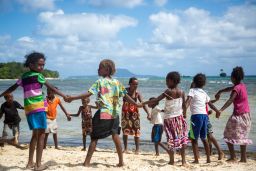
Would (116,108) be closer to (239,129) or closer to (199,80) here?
(199,80)

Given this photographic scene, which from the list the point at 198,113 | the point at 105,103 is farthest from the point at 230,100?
the point at 105,103

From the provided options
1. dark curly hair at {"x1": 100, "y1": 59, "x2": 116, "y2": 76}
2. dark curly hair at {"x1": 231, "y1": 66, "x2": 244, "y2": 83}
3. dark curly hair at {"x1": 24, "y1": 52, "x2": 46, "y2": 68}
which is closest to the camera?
dark curly hair at {"x1": 24, "y1": 52, "x2": 46, "y2": 68}

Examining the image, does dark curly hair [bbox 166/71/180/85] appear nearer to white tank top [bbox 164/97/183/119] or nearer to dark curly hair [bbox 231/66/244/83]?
white tank top [bbox 164/97/183/119]

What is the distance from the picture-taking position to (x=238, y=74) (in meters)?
6.85

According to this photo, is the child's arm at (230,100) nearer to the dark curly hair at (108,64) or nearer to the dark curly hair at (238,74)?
the dark curly hair at (238,74)

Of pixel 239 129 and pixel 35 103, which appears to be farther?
pixel 239 129

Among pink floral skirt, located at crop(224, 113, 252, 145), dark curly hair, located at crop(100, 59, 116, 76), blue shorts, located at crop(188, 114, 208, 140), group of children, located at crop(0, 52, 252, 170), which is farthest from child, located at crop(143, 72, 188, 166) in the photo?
pink floral skirt, located at crop(224, 113, 252, 145)

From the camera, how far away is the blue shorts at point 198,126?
6.61 meters

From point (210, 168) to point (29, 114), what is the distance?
11.8ft

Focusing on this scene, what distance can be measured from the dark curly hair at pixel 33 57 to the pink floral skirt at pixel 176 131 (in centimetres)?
270

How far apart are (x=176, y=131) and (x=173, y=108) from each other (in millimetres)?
458

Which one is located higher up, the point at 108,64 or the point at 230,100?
the point at 108,64

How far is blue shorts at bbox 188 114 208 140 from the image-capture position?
6.61m

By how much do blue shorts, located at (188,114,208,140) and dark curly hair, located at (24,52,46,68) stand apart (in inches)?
129
